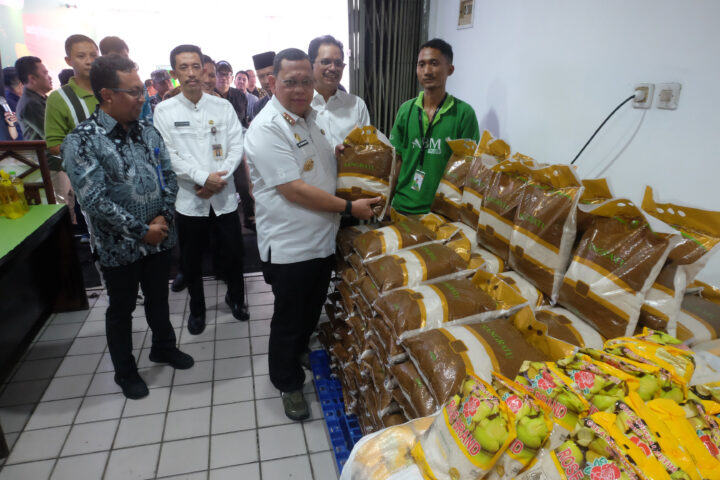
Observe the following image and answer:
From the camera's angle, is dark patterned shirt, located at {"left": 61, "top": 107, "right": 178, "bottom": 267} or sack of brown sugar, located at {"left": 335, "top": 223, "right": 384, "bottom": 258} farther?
sack of brown sugar, located at {"left": 335, "top": 223, "right": 384, "bottom": 258}

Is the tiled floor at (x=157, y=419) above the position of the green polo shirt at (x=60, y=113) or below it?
below

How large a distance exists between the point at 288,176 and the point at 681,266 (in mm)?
1401

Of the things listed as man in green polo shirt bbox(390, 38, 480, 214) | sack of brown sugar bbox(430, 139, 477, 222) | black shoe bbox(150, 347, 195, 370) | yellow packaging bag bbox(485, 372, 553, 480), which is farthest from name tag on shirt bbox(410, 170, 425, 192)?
black shoe bbox(150, 347, 195, 370)

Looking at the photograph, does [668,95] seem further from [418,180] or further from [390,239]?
[390,239]

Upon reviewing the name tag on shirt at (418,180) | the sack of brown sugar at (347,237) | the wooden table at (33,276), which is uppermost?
the name tag on shirt at (418,180)

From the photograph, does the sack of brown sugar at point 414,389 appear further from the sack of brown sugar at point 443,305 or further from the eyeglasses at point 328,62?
the eyeglasses at point 328,62

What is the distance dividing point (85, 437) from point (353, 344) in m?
1.40

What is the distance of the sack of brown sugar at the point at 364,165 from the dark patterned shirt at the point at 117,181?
924mm

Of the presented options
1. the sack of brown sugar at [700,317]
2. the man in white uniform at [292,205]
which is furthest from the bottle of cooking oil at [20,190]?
the sack of brown sugar at [700,317]

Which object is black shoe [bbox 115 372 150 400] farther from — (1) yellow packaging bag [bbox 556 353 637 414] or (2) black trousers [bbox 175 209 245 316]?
(1) yellow packaging bag [bbox 556 353 637 414]

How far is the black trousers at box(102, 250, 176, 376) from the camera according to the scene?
2066mm

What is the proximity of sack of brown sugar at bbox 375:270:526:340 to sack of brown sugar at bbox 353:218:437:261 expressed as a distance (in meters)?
0.30

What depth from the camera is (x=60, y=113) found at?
2781mm

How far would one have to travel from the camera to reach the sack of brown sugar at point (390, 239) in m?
1.85
